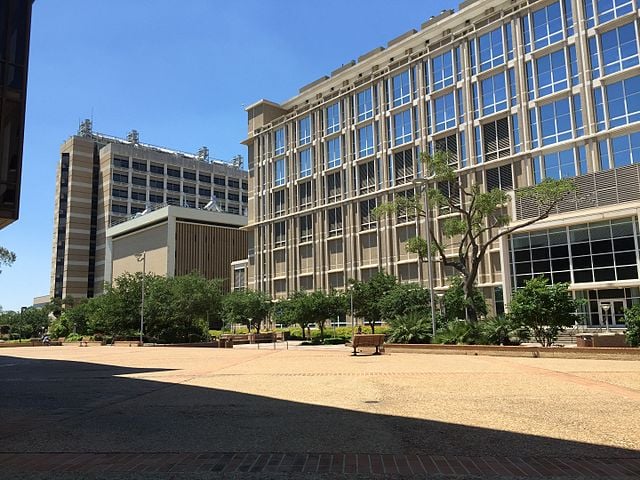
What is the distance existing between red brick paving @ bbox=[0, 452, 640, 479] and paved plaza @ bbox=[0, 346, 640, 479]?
0.02 meters

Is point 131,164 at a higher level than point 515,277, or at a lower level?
higher

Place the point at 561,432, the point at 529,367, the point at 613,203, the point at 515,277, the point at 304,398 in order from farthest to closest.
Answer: the point at 515,277, the point at 613,203, the point at 529,367, the point at 304,398, the point at 561,432

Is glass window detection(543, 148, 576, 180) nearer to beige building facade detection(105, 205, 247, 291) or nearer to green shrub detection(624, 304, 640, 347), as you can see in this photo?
green shrub detection(624, 304, 640, 347)

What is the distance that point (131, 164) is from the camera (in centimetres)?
11069

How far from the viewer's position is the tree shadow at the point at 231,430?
18.8ft

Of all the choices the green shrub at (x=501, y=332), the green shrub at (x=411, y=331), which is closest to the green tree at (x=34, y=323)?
the green shrub at (x=411, y=331)

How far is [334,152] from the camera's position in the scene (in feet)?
215

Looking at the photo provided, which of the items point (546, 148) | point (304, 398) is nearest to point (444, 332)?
point (304, 398)

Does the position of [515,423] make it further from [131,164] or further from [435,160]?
[131,164]

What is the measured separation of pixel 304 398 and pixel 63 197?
117 m

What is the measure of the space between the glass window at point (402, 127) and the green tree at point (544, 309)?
A: 38712mm

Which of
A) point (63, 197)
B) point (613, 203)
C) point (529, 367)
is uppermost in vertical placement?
point (63, 197)

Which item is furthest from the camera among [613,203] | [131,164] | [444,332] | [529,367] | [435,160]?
[131,164]

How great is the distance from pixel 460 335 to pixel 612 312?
19.3 m
